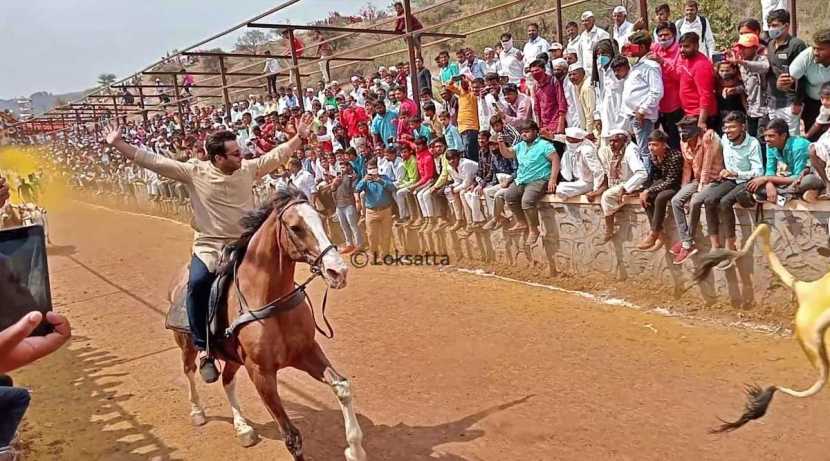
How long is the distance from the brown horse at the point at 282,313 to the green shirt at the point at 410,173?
7271 mm

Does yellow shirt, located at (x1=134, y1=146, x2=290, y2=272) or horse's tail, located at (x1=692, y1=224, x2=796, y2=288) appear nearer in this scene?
horse's tail, located at (x1=692, y1=224, x2=796, y2=288)

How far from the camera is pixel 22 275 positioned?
129 inches

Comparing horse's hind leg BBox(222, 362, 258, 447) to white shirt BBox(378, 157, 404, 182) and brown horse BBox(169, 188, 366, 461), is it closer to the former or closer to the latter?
brown horse BBox(169, 188, 366, 461)

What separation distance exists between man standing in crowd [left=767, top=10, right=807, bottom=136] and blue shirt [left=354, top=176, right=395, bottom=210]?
22.5 feet

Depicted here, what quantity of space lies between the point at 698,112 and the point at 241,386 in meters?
6.40

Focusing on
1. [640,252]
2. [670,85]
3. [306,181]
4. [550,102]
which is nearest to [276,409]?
[640,252]

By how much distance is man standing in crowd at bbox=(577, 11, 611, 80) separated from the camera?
1110cm

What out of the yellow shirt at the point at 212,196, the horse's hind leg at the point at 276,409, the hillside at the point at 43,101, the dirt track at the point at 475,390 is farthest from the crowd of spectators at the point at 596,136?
the hillside at the point at 43,101

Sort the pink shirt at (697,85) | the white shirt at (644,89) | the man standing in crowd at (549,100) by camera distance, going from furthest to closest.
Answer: the man standing in crowd at (549,100)
the white shirt at (644,89)
the pink shirt at (697,85)

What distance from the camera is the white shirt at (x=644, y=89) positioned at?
855 centimetres

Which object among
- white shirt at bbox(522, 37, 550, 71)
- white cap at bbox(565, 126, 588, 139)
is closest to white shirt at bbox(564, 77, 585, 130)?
white cap at bbox(565, 126, 588, 139)

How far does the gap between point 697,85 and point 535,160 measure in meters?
2.51

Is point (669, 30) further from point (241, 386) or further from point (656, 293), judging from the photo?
point (241, 386)

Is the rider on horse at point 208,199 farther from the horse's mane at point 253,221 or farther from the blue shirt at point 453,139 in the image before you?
the blue shirt at point 453,139
